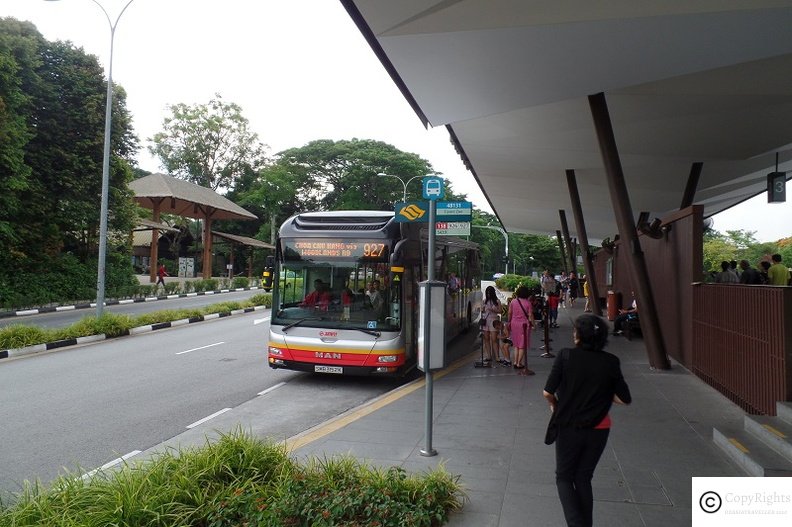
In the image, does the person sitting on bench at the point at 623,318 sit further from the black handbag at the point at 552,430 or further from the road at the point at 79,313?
the road at the point at 79,313

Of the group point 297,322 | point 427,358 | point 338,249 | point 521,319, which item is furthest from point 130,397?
point 521,319

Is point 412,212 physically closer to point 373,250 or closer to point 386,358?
point 373,250

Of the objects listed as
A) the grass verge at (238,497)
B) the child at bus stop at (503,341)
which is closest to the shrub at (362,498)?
the grass verge at (238,497)

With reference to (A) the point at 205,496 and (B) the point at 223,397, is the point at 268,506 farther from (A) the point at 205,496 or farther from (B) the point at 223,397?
(B) the point at 223,397

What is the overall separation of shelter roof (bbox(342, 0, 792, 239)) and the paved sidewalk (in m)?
4.80

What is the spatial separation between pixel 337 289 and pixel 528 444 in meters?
4.49

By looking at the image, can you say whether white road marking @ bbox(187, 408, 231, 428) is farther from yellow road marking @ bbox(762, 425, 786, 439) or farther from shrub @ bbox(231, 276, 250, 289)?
shrub @ bbox(231, 276, 250, 289)

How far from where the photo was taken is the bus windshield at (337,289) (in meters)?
→ 9.12

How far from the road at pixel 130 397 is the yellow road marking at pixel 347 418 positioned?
1.21 feet

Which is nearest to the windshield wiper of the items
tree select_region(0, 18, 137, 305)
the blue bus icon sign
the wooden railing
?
the blue bus icon sign

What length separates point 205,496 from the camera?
3.98 metres

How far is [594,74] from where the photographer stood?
27.0 feet

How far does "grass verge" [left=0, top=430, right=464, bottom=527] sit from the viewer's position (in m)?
3.72

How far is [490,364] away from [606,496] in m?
6.72
